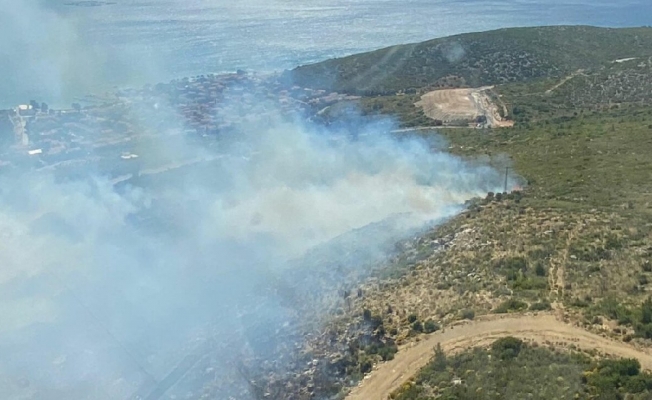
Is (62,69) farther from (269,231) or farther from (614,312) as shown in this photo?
(614,312)

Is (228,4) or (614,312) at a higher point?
(228,4)

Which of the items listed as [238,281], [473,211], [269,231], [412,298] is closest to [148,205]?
[269,231]

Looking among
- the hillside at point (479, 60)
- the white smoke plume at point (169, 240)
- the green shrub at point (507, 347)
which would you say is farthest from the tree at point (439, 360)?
the hillside at point (479, 60)

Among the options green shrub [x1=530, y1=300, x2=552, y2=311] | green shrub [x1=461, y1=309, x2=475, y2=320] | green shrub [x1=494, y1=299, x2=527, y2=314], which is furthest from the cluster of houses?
green shrub [x1=530, y1=300, x2=552, y2=311]

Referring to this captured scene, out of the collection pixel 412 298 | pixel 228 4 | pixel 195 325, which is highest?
pixel 228 4

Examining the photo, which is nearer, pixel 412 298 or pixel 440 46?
pixel 412 298

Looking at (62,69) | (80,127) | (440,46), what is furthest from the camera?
(62,69)
